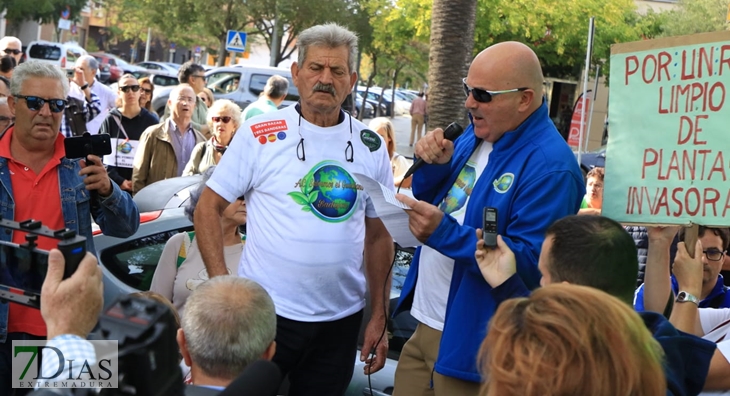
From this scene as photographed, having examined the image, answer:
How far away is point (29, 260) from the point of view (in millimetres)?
2391

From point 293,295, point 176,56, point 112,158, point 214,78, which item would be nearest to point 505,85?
point 293,295

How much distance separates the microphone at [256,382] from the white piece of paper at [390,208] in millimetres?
1354

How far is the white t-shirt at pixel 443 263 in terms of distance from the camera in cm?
366

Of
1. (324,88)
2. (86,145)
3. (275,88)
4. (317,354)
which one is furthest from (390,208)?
(275,88)

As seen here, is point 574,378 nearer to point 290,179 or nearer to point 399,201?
point 399,201

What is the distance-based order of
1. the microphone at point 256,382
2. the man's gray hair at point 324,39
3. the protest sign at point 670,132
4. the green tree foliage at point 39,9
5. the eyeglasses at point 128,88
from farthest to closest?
the green tree foliage at point 39,9 → the eyeglasses at point 128,88 → the man's gray hair at point 324,39 → the protest sign at point 670,132 → the microphone at point 256,382

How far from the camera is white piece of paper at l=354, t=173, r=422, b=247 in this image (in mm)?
3451

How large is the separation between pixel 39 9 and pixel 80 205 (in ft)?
138

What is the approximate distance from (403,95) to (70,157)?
53189 millimetres

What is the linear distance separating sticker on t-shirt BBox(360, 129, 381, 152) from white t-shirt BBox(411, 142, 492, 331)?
1.68 ft

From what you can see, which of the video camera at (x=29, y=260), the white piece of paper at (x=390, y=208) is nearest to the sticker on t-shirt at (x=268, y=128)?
the white piece of paper at (x=390, y=208)

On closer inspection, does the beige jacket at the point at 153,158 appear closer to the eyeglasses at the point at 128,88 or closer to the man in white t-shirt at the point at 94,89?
the eyeglasses at the point at 128,88

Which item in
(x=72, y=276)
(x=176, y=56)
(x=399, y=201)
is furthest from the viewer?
(x=176, y=56)

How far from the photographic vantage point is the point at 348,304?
4023 mm
